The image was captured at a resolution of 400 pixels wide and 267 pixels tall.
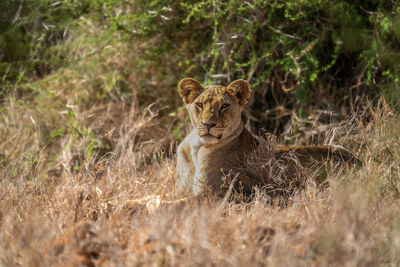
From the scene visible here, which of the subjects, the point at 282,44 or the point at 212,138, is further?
the point at 282,44

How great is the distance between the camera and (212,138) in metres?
3.67

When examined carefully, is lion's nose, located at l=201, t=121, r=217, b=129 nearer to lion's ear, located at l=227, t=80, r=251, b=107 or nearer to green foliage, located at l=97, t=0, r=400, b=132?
lion's ear, located at l=227, t=80, r=251, b=107

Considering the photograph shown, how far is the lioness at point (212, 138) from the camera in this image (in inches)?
144

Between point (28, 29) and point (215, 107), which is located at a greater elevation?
point (215, 107)

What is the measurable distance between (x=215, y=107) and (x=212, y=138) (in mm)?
232

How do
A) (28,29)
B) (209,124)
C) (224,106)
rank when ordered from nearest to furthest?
(209,124), (224,106), (28,29)

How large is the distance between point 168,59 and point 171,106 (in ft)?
2.22

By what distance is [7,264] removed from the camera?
2408 millimetres

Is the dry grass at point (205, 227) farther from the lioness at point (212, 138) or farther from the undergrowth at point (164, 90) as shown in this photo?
the lioness at point (212, 138)

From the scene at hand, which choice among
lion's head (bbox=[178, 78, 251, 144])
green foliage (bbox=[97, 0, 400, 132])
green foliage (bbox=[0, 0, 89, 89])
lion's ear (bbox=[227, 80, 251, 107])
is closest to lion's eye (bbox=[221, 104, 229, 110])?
lion's head (bbox=[178, 78, 251, 144])

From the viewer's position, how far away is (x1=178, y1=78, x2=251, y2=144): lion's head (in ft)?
11.9

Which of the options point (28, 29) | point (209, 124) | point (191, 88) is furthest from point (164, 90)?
point (209, 124)

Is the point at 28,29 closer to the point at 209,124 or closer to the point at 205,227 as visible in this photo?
the point at 209,124

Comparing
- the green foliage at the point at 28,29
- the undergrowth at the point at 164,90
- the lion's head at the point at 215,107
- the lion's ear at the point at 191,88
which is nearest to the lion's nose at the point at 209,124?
the lion's head at the point at 215,107
